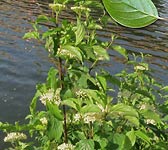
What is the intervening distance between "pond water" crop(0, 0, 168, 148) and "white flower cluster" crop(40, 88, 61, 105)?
3490 millimetres

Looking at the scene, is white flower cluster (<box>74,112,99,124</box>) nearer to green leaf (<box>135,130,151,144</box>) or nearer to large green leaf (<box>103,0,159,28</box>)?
green leaf (<box>135,130,151,144</box>)

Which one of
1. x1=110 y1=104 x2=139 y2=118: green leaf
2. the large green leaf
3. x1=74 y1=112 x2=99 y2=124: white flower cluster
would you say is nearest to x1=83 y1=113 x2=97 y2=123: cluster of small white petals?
x1=74 y1=112 x2=99 y2=124: white flower cluster

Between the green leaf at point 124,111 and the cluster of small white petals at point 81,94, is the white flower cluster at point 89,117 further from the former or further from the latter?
the cluster of small white petals at point 81,94

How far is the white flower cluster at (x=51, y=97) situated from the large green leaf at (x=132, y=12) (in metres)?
1.73

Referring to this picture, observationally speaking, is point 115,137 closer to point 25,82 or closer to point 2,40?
point 25,82

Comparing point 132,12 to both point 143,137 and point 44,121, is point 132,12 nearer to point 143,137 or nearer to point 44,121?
point 143,137

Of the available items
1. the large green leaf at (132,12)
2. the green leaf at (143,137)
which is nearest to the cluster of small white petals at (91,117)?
the green leaf at (143,137)

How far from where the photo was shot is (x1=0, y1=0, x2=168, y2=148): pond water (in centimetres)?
798

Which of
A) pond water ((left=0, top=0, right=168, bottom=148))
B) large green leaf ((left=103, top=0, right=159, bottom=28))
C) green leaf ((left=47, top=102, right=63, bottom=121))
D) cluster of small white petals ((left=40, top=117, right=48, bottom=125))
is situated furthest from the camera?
pond water ((left=0, top=0, right=168, bottom=148))

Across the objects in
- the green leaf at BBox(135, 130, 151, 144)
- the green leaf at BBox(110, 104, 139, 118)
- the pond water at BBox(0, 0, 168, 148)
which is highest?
the green leaf at BBox(110, 104, 139, 118)

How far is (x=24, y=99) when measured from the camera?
312 inches

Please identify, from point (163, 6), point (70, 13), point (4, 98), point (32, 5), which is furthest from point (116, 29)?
point (4, 98)

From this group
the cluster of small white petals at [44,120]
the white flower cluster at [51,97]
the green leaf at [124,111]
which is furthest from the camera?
the cluster of small white petals at [44,120]

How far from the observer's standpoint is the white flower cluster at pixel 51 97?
2084 millimetres
